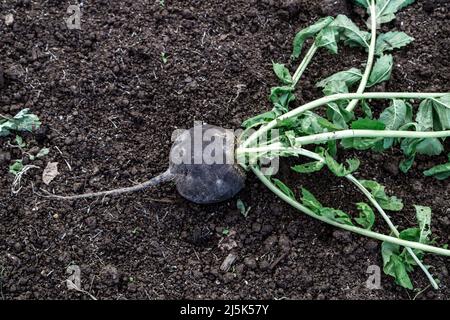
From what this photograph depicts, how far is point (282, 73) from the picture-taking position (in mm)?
2914

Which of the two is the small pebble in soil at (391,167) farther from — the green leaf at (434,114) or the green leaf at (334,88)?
the green leaf at (334,88)

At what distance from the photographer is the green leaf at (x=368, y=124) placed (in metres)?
2.62

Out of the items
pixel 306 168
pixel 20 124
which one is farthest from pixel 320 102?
pixel 20 124

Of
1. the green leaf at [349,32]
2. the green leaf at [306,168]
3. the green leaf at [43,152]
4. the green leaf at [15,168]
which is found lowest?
the green leaf at [15,168]

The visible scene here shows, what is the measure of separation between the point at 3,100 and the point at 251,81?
1238 millimetres

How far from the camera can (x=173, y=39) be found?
3.14 m

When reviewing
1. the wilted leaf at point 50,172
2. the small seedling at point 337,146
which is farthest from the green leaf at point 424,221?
the wilted leaf at point 50,172

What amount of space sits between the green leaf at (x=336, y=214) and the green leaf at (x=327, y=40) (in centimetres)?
81

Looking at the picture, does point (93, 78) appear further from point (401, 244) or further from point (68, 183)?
point (401, 244)

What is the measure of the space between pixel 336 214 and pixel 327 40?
86 centimetres

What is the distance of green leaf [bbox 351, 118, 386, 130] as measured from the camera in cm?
262

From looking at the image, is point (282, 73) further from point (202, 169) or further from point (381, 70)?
point (202, 169)

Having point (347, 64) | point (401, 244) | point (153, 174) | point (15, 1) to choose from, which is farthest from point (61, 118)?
point (401, 244)

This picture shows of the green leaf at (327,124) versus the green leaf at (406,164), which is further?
the green leaf at (406,164)
